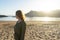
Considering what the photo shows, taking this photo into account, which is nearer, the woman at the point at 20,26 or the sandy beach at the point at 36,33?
the woman at the point at 20,26

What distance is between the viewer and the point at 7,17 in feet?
43.8

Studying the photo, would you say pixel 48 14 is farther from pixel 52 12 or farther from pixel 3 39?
pixel 3 39

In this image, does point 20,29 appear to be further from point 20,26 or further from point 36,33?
point 36,33

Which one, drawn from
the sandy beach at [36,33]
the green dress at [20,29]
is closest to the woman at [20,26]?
the green dress at [20,29]

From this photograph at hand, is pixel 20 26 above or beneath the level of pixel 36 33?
above

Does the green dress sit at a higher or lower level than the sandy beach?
higher

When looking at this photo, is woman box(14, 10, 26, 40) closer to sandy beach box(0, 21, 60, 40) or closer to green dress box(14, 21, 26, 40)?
green dress box(14, 21, 26, 40)

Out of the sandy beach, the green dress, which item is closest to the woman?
the green dress

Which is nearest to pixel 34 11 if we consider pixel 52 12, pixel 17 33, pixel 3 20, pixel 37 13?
pixel 37 13

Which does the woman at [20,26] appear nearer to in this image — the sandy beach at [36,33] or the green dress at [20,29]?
the green dress at [20,29]

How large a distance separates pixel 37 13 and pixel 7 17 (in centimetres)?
183

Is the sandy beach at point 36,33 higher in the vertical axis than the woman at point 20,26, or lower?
lower

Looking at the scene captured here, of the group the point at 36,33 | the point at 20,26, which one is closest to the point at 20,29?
the point at 20,26

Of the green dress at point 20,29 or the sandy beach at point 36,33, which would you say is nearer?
the green dress at point 20,29
